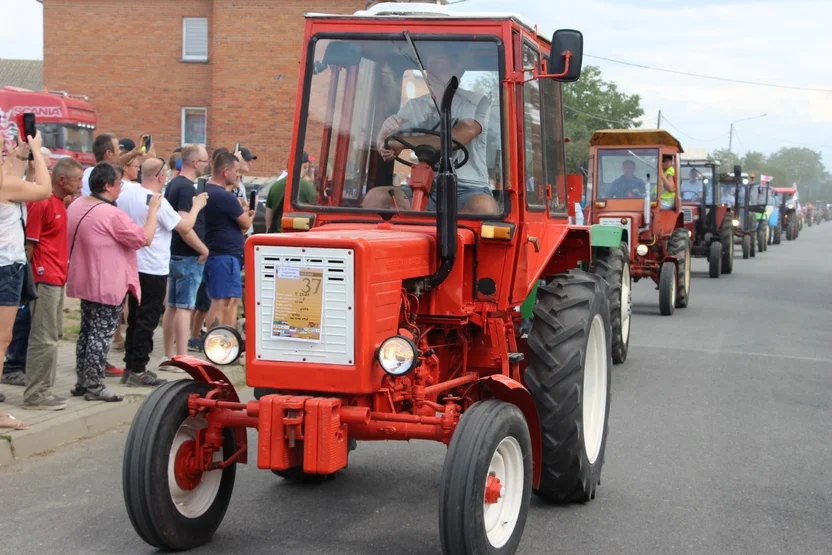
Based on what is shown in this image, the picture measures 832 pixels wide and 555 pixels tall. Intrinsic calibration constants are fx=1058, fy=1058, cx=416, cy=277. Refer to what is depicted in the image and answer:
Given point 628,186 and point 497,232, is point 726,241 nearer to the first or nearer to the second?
point 628,186

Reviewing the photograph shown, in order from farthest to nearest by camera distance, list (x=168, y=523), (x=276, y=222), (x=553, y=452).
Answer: (x=276, y=222) < (x=553, y=452) < (x=168, y=523)

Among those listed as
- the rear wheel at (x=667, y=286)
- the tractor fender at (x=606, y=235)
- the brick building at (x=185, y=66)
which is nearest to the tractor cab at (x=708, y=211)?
the rear wheel at (x=667, y=286)

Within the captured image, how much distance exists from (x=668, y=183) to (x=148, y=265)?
403 inches

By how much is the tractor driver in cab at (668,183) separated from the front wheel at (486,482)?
40.7ft

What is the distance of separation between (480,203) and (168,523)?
7.15 feet

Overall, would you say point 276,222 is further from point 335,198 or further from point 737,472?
point 737,472

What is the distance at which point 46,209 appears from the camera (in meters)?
7.29

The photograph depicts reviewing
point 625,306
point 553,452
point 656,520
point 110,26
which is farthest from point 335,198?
point 110,26

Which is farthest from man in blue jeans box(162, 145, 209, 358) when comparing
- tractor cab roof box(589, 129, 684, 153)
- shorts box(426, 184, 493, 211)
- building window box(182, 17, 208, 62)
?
building window box(182, 17, 208, 62)

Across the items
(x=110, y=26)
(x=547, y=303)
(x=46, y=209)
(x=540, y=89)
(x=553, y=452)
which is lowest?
(x=553, y=452)

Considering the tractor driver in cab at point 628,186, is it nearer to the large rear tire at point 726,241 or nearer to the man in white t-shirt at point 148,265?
the large rear tire at point 726,241

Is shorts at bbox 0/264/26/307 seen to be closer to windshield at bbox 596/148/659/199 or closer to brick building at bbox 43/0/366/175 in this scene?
windshield at bbox 596/148/659/199

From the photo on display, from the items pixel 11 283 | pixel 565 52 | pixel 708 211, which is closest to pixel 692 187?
pixel 708 211

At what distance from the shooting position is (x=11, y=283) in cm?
668
